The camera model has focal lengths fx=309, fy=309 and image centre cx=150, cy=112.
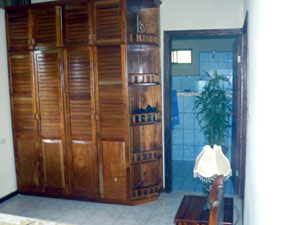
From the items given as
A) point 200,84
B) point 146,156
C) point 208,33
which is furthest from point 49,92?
point 200,84

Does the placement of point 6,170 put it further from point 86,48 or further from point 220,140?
point 220,140

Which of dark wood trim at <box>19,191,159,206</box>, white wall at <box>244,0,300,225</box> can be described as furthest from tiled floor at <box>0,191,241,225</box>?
white wall at <box>244,0,300,225</box>

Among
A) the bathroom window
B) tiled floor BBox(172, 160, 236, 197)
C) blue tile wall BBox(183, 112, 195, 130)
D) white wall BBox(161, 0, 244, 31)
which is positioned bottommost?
tiled floor BBox(172, 160, 236, 197)

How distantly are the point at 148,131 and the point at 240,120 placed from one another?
113 centimetres

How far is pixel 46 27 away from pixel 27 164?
1.73 m

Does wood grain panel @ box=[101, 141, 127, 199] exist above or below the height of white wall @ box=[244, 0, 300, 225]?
below

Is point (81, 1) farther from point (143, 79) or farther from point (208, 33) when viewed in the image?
point (208, 33)

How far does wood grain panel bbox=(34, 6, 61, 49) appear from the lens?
3604 mm

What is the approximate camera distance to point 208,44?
538 cm

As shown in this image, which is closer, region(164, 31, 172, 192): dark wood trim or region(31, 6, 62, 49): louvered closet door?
region(31, 6, 62, 49): louvered closet door

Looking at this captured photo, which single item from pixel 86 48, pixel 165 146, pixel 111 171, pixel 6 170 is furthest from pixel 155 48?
pixel 6 170

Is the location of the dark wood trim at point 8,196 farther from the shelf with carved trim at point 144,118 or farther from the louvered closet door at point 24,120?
the shelf with carved trim at point 144,118

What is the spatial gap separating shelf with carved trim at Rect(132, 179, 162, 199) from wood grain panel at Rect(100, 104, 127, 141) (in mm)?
667

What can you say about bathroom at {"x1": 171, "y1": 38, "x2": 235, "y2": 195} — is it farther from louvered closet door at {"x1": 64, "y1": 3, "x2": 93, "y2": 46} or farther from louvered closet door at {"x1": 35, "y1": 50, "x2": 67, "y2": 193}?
louvered closet door at {"x1": 64, "y1": 3, "x2": 93, "y2": 46}
